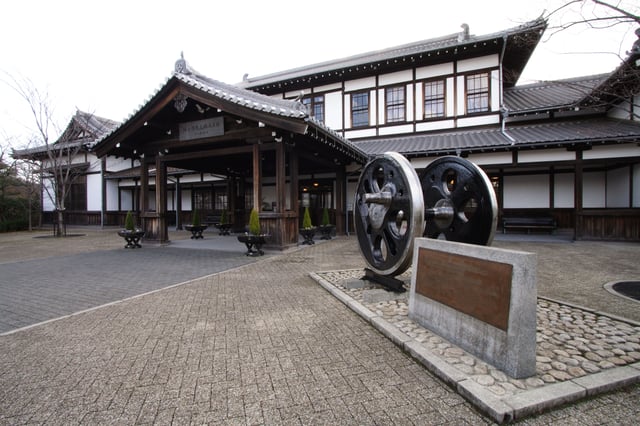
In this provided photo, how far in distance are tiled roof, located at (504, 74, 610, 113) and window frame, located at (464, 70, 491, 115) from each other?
3.31ft

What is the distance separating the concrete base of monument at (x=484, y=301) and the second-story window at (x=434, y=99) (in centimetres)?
1313

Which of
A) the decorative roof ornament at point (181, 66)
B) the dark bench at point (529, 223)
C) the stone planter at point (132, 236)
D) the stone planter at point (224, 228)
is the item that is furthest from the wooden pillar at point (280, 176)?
the dark bench at point (529, 223)

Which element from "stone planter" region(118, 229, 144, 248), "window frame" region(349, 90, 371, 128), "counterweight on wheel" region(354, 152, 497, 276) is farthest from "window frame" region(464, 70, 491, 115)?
"stone planter" region(118, 229, 144, 248)

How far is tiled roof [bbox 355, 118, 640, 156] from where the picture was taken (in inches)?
419

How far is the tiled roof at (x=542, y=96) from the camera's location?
13.2 meters

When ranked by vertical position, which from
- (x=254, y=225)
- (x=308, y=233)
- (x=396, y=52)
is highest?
(x=396, y=52)

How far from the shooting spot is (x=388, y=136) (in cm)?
1548

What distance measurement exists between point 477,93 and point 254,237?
12.1m

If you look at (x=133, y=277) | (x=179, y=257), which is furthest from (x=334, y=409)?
(x=179, y=257)

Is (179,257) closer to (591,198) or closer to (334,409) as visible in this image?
(334,409)

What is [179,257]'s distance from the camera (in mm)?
8758

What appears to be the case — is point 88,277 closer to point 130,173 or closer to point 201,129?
point 201,129

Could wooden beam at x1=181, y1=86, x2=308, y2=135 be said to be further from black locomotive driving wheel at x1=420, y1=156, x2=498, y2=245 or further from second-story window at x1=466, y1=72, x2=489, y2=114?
second-story window at x1=466, y1=72, x2=489, y2=114

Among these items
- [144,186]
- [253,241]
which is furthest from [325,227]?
[144,186]
